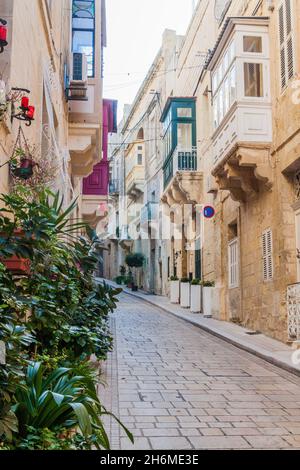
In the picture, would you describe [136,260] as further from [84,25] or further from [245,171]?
[245,171]

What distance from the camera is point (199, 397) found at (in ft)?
22.2

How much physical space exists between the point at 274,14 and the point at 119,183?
32.1 m

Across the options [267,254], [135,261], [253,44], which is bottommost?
[267,254]

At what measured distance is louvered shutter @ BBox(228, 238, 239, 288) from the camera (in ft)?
50.4

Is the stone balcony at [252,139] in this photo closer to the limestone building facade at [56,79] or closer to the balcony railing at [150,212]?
the limestone building facade at [56,79]

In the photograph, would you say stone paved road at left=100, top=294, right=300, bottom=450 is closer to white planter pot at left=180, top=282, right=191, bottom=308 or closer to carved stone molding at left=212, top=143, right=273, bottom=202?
carved stone molding at left=212, top=143, right=273, bottom=202

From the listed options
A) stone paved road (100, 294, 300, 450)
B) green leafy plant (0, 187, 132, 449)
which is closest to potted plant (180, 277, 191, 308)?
stone paved road (100, 294, 300, 450)

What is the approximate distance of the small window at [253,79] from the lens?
1282 cm

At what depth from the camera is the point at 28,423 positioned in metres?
3.52

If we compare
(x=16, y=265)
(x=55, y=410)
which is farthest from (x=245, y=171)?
(x=55, y=410)

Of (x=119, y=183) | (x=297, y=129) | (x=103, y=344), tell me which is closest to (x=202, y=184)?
(x=297, y=129)

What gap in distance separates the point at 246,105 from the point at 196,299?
8543 millimetres

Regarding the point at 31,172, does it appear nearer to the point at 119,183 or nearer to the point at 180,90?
the point at 180,90

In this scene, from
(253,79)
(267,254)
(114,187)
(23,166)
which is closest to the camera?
(23,166)
